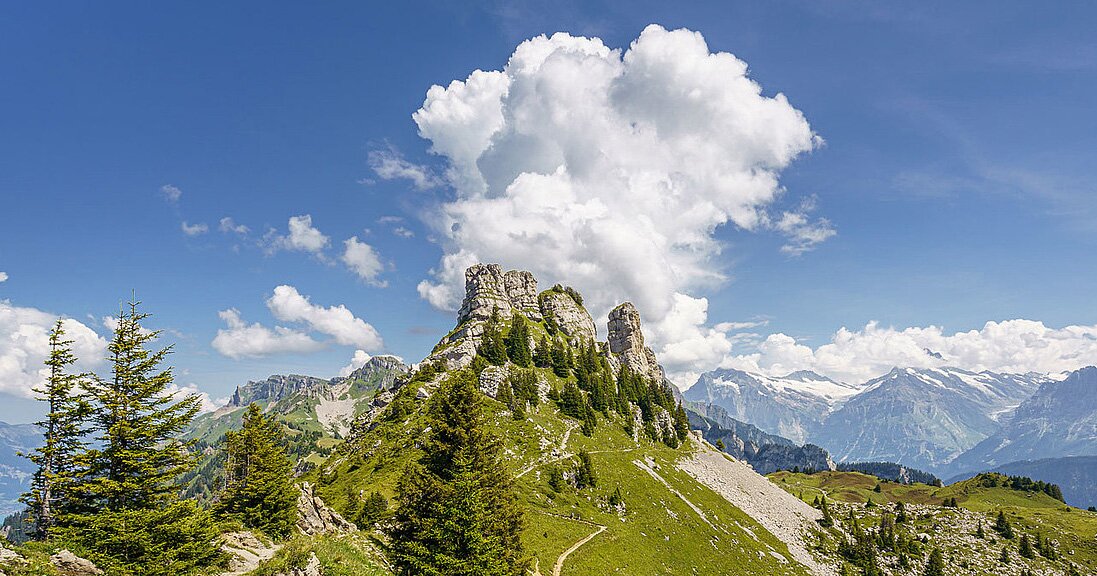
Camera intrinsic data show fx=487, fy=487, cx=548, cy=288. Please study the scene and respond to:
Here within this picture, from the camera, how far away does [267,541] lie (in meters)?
32.4

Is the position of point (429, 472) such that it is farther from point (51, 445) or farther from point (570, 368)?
point (570, 368)

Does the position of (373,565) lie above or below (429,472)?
below

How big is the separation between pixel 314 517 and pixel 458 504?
24.6m

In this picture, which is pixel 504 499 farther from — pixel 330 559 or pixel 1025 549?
pixel 1025 549

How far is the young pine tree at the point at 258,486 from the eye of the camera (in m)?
39.5

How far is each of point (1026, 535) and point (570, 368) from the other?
384ft

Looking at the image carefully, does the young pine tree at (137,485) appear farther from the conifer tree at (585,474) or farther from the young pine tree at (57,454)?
the conifer tree at (585,474)

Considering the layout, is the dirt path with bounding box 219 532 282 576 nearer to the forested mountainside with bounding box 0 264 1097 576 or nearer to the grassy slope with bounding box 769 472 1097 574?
the forested mountainside with bounding box 0 264 1097 576

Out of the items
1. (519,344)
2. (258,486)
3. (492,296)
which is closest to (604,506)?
(258,486)

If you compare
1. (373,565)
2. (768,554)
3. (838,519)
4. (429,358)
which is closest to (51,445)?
(373,565)

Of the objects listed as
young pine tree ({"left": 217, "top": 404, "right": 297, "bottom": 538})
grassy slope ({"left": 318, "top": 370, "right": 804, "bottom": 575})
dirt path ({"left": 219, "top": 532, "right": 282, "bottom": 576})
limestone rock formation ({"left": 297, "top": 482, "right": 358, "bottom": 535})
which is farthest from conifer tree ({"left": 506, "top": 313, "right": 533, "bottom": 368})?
dirt path ({"left": 219, "top": 532, "right": 282, "bottom": 576})

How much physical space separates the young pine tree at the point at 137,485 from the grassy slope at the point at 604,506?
128ft

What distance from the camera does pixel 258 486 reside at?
4038 centimetres

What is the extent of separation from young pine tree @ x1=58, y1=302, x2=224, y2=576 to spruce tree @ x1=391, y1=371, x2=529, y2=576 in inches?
415
